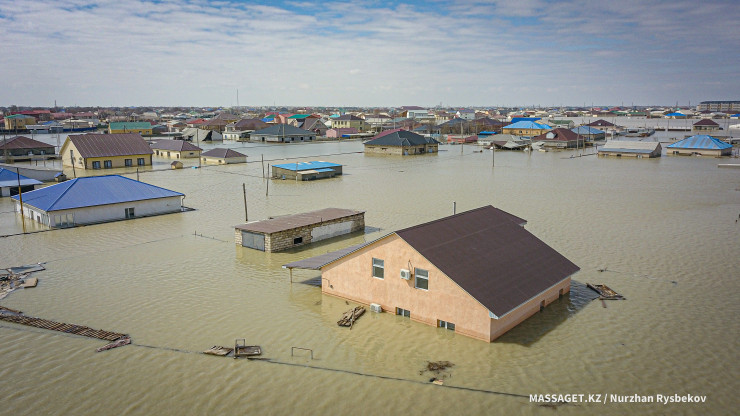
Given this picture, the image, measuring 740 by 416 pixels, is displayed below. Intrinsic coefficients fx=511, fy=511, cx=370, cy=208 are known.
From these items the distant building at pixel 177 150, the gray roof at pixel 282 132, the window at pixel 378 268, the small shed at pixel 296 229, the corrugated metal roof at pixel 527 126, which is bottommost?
the small shed at pixel 296 229

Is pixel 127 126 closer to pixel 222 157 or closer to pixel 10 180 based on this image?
pixel 222 157

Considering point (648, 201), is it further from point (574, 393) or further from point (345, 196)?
point (574, 393)

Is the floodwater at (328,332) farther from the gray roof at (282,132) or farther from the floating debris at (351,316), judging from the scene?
the gray roof at (282,132)

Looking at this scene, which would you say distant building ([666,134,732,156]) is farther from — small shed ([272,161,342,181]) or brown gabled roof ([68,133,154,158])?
brown gabled roof ([68,133,154,158])

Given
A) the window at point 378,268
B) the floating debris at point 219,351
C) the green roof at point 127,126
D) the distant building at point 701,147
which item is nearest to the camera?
the floating debris at point 219,351

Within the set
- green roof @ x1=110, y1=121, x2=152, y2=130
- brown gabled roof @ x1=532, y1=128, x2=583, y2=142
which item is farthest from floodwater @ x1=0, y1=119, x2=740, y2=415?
green roof @ x1=110, y1=121, x2=152, y2=130

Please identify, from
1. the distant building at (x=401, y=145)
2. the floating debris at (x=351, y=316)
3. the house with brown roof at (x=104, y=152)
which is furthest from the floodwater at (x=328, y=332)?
the distant building at (x=401, y=145)
